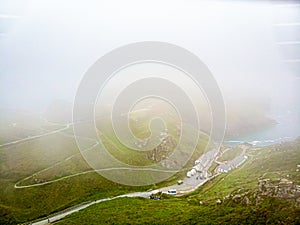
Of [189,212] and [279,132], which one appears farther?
[279,132]

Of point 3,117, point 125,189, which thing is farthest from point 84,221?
point 3,117

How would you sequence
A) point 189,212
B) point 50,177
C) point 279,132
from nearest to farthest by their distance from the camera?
point 189,212 → point 50,177 → point 279,132

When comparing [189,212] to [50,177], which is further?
[50,177]

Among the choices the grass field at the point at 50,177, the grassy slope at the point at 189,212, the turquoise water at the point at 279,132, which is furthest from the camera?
the turquoise water at the point at 279,132

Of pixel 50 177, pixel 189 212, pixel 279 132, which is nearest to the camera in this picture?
pixel 189 212

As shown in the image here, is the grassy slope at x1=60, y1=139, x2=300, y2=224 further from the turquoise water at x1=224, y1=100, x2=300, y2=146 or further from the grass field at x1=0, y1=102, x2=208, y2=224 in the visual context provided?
the turquoise water at x1=224, y1=100, x2=300, y2=146

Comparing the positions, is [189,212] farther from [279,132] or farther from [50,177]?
[279,132]

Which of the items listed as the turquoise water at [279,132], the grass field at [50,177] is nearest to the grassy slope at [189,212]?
the grass field at [50,177]

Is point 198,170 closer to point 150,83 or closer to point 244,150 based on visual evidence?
point 244,150

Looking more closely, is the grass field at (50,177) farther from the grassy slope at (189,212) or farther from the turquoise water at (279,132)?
the turquoise water at (279,132)

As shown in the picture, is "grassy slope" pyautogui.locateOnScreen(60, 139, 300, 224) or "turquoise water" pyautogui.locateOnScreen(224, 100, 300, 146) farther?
"turquoise water" pyautogui.locateOnScreen(224, 100, 300, 146)

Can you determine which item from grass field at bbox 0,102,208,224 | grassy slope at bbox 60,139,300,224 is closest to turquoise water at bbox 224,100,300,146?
grass field at bbox 0,102,208,224

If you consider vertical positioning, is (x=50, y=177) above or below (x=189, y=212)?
above

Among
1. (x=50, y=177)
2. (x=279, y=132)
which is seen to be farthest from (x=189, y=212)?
(x=279, y=132)
